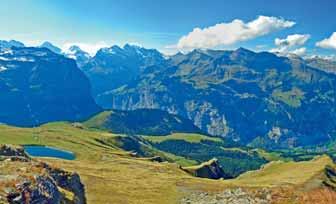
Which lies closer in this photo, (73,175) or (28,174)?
(28,174)

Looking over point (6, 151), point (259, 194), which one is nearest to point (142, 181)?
point (259, 194)

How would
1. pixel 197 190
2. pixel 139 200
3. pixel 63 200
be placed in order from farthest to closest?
pixel 197 190
pixel 139 200
pixel 63 200

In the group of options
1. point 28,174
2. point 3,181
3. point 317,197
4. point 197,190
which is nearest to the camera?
point 3,181

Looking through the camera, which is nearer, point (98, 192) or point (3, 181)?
point (3, 181)

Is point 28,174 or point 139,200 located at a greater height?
point 28,174

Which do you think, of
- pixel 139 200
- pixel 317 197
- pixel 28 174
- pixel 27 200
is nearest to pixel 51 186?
pixel 28 174

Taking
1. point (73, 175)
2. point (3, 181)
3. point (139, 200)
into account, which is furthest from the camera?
point (139, 200)

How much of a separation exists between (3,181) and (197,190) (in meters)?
110

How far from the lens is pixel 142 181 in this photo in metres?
161

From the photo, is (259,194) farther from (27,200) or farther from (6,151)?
(27,200)

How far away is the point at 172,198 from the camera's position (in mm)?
130500

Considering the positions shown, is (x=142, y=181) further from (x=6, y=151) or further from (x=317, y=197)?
(x=317, y=197)

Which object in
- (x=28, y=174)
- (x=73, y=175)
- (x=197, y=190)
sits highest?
(x=28, y=174)

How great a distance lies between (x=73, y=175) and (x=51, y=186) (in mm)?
35432
